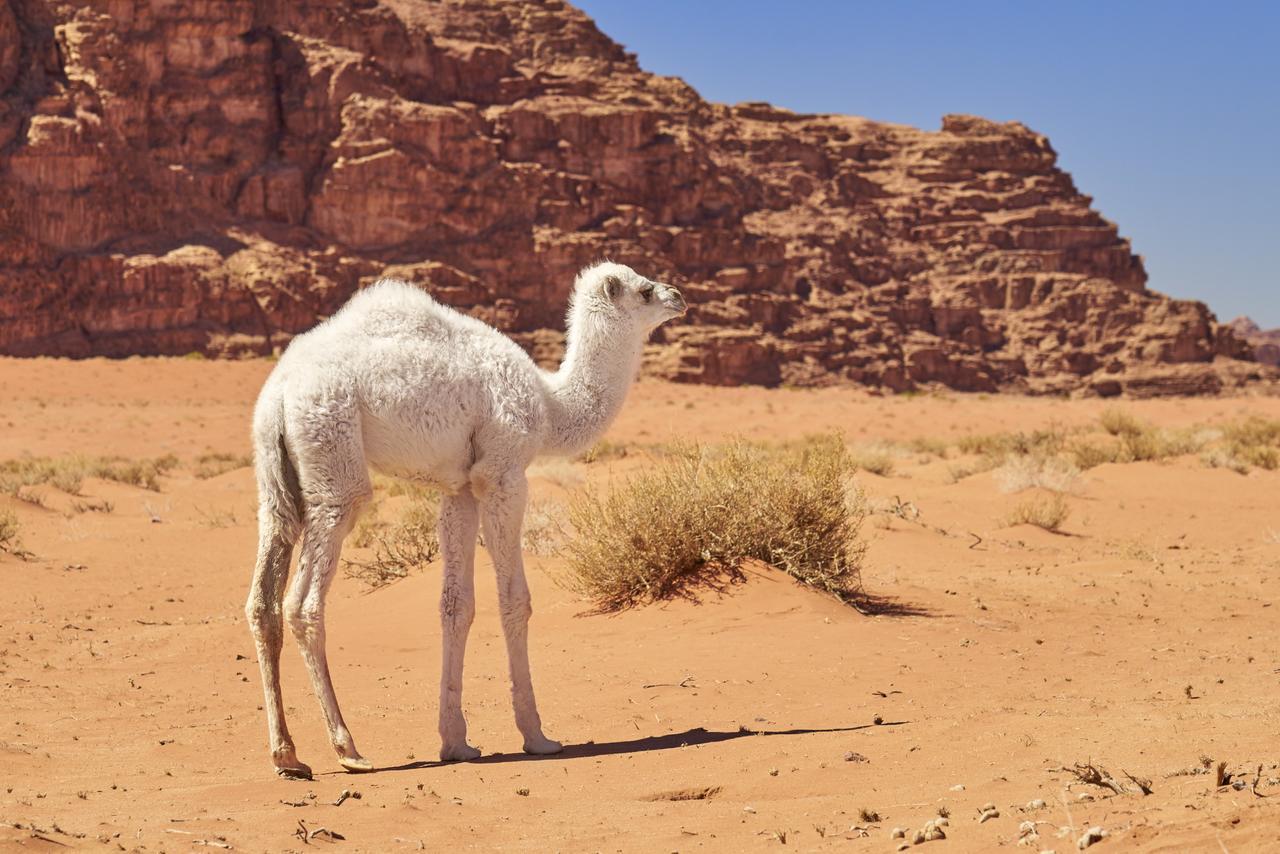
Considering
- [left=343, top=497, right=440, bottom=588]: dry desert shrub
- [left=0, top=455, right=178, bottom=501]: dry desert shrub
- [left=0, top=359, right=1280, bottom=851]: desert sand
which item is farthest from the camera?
[left=0, top=455, right=178, bottom=501]: dry desert shrub

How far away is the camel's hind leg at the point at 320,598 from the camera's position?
6.90 meters

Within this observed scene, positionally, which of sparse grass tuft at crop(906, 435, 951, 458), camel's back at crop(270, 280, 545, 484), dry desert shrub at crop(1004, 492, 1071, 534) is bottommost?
sparse grass tuft at crop(906, 435, 951, 458)

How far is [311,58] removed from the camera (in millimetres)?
93188

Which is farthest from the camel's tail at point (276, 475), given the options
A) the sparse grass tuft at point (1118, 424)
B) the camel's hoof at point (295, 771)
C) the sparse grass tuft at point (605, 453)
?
the sparse grass tuft at point (1118, 424)

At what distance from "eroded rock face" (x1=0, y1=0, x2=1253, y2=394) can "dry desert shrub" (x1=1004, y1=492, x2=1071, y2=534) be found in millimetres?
64769

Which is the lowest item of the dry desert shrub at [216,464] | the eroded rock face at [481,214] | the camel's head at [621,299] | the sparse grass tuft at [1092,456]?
the dry desert shrub at [216,464]

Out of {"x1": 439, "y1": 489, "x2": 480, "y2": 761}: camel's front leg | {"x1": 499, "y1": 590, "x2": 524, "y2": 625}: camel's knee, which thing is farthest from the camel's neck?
{"x1": 499, "y1": 590, "x2": 524, "y2": 625}: camel's knee

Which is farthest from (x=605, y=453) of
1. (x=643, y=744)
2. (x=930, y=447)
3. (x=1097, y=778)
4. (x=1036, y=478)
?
(x=1097, y=778)

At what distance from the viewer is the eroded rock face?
81.5m

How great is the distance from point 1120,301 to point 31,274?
82.6 metres

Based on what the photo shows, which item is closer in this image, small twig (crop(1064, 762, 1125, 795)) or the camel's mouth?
small twig (crop(1064, 762, 1125, 795))

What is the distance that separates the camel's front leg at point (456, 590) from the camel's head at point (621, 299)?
54.6 inches

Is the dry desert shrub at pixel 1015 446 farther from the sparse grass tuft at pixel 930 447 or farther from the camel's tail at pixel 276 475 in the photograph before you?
the camel's tail at pixel 276 475

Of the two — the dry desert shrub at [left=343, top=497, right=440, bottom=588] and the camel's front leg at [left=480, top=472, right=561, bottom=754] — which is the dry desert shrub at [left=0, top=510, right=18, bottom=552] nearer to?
the dry desert shrub at [left=343, top=497, right=440, bottom=588]
